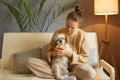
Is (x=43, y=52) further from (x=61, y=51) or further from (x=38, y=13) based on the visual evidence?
(x=38, y=13)

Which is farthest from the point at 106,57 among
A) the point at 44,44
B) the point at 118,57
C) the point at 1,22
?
the point at 1,22

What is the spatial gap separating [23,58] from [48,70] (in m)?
0.43

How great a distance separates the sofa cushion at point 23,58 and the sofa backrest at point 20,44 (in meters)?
0.09

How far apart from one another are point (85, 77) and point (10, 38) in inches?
42.8

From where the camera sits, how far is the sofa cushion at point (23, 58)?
2.52m

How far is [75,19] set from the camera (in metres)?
2.35

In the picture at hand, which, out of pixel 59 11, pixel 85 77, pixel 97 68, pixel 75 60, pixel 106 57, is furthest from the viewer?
pixel 106 57

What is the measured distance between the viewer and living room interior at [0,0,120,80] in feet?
A: 10.4

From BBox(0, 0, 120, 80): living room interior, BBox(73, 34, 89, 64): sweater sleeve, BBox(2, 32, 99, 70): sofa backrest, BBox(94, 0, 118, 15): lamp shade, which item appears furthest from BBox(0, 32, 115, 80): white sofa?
BBox(94, 0, 118, 15): lamp shade

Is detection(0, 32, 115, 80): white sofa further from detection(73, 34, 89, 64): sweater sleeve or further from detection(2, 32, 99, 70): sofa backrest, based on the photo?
detection(73, 34, 89, 64): sweater sleeve

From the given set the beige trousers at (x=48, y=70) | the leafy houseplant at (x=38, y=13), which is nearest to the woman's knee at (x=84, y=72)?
the beige trousers at (x=48, y=70)

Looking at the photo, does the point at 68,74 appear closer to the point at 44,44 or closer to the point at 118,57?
the point at 44,44

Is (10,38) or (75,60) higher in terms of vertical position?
(10,38)

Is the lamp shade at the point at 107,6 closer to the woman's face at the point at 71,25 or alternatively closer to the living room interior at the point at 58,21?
the living room interior at the point at 58,21
